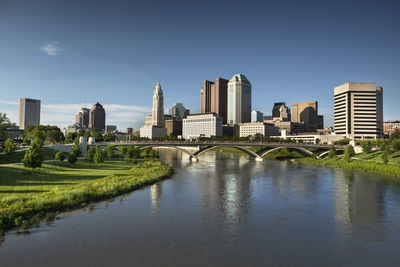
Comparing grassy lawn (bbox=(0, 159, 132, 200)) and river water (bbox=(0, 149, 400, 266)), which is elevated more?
grassy lawn (bbox=(0, 159, 132, 200))

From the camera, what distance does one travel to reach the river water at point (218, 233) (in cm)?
2103

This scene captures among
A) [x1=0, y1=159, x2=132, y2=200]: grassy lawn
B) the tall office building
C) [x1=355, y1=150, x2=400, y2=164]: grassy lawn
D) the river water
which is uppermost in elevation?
the tall office building

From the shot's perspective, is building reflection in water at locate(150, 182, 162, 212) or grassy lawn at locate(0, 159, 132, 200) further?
building reflection in water at locate(150, 182, 162, 212)

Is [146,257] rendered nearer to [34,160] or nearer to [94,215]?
[94,215]

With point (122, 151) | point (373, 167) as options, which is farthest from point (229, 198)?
point (122, 151)

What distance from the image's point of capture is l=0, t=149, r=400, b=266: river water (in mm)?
21031

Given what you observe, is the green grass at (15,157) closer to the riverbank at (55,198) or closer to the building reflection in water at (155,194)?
the riverbank at (55,198)

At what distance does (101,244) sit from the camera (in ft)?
75.9

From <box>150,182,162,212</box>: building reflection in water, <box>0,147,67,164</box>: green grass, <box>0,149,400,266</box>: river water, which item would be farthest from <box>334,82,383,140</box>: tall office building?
<box>0,147,67,164</box>: green grass

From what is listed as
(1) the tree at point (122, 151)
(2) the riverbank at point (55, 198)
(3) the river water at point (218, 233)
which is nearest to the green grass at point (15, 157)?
(2) the riverbank at point (55, 198)

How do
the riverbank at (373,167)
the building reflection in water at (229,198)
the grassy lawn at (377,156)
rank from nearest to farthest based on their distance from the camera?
1. the building reflection in water at (229,198)
2. the riverbank at (373,167)
3. the grassy lawn at (377,156)

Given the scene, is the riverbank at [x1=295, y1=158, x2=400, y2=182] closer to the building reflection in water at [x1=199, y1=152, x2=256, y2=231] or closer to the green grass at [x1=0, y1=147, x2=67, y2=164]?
the building reflection in water at [x1=199, y1=152, x2=256, y2=231]

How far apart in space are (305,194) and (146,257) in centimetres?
3185

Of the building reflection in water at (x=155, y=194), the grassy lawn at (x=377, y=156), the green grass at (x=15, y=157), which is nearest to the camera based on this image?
the building reflection in water at (x=155, y=194)
